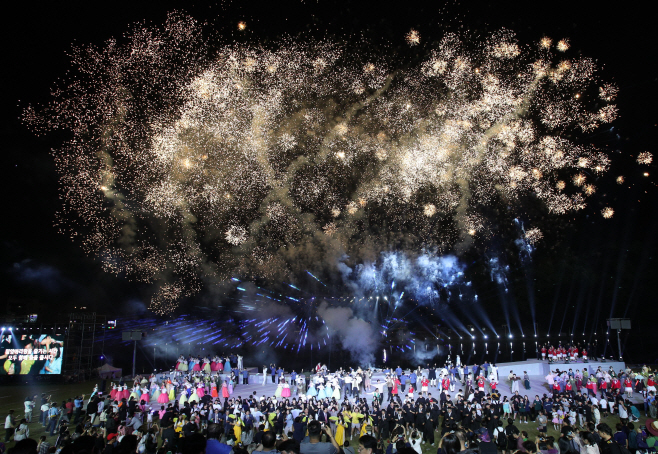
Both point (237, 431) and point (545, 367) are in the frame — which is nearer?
point (237, 431)

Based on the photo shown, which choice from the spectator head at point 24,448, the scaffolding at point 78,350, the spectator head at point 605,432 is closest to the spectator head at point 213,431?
the spectator head at point 24,448

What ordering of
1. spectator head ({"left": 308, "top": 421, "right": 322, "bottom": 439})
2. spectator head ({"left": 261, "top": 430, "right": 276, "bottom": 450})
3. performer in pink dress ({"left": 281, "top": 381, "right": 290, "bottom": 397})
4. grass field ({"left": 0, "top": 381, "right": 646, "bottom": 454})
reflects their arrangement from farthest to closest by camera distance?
performer in pink dress ({"left": 281, "top": 381, "right": 290, "bottom": 397})
grass field ({"left": 0, "top": 381, "right": 646, "bottom": 454})
spectator head ({"left": 308, "top": 421, "right": 322, "bottom": 439})
spectator head ({"left": 261, "top": 430, "right": 276, "bottom": 450})

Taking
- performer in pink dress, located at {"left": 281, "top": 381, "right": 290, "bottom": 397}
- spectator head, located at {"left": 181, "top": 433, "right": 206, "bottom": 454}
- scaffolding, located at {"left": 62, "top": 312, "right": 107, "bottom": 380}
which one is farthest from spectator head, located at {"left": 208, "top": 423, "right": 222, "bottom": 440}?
scaffolding, located at {"left": 62, "top": 312, "right": 107, "bottom": 380}

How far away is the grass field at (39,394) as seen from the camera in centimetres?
1328

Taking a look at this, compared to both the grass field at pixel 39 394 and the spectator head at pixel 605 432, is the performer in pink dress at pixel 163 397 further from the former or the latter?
the spectator head at pixel 605 432

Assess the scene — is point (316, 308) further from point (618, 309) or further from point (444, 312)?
point (618, 309)

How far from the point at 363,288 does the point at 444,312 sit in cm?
892

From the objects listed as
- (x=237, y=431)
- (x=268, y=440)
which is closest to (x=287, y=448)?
(x=268, y=440)

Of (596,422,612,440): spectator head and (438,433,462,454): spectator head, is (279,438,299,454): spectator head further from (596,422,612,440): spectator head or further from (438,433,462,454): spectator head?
(596,422,612,440): spectator head

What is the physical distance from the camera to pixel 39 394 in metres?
23.8

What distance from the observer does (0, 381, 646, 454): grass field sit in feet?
43.6

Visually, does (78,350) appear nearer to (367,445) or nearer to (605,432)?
(367,445)

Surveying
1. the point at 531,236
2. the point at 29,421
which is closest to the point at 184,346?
the point at 29,421

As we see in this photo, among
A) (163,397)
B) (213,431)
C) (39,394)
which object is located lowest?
(39,394)
